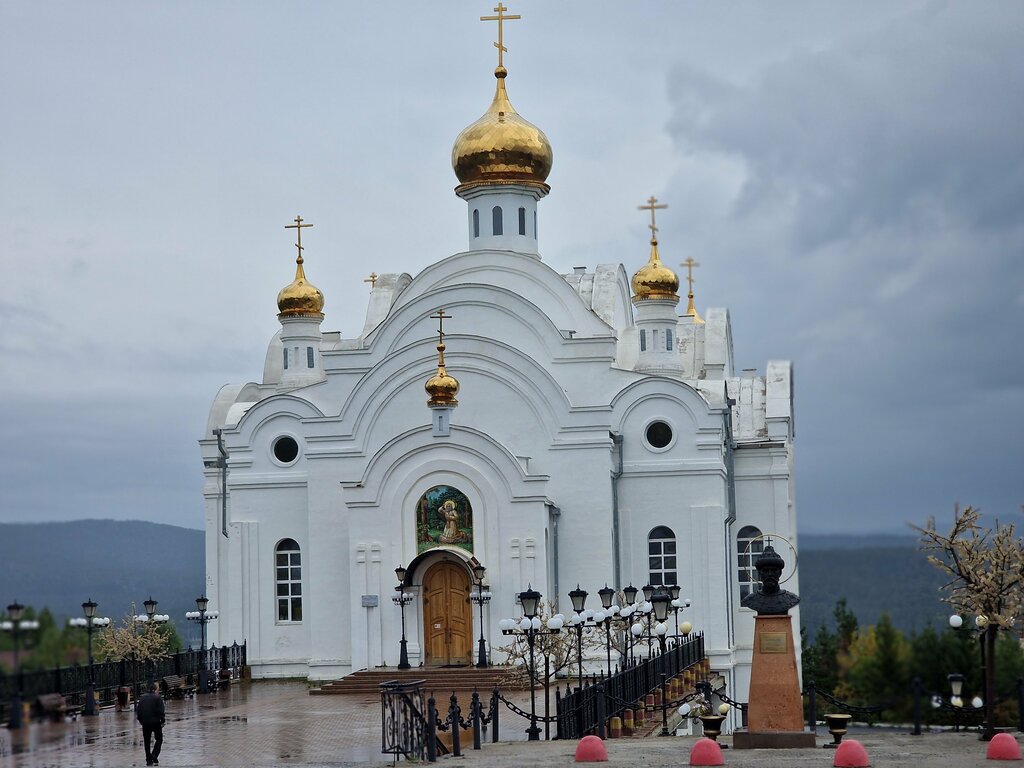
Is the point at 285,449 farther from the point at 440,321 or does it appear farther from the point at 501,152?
the point at 501,152

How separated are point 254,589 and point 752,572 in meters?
9.90

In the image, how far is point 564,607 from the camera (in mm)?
30406

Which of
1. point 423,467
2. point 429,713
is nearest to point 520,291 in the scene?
point 423,467

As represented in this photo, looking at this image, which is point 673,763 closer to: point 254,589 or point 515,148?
point 254,589

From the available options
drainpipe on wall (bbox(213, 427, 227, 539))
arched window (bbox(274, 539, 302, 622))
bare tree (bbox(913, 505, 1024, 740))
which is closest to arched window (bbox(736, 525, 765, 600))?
arched window (bbox(274, 539, 302, 622))

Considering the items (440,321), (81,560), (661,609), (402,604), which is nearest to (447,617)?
(402,604)

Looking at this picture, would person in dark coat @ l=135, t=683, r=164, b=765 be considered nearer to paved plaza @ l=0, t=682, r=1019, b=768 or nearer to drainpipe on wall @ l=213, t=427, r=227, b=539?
paved plaza @ l=0, t=682, r=1019, b=768

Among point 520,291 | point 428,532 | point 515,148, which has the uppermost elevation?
point 515,148

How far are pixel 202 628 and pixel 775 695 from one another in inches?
630

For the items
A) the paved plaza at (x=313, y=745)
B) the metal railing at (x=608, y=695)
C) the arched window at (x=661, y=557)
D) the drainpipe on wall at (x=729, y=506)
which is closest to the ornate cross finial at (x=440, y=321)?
the arched window at (x=661, y=557)

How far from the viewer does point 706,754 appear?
15852 millimetres

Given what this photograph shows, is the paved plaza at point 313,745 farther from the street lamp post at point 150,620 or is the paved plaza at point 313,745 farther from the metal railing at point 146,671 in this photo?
the street lamp post at point 150,620

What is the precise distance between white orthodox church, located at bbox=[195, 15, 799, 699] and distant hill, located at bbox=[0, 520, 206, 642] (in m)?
13.3

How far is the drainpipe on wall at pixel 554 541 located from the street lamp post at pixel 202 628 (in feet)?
21.0
